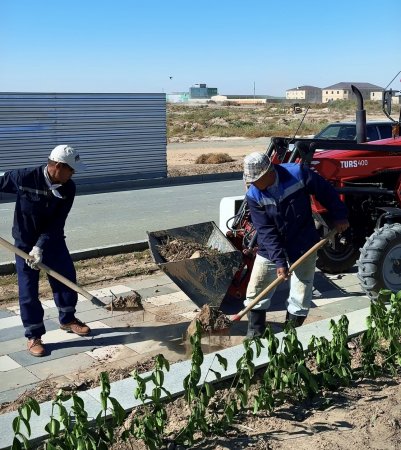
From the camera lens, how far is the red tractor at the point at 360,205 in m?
6.24

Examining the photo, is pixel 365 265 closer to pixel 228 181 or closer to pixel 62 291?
pixel 62 291

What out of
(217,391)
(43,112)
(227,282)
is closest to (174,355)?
(227,282)

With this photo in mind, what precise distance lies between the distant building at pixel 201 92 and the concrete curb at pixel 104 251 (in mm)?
146066

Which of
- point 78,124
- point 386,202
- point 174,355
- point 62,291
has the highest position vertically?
point 78,124

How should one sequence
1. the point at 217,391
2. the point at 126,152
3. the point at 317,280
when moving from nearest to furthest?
the point at 217,391 → the point at 317,280 → the point at 126,152

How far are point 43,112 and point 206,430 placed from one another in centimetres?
1339

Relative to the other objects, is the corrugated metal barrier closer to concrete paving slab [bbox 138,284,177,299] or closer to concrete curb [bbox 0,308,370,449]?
concrete paving slab [bbox 138,284,177,299]

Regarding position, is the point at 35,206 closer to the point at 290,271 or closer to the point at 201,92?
the point at 290,271

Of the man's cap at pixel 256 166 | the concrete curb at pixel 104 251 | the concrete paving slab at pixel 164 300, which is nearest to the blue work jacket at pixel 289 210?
the man's cap at pixel 256 166

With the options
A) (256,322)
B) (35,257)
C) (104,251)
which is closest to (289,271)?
(256,322)

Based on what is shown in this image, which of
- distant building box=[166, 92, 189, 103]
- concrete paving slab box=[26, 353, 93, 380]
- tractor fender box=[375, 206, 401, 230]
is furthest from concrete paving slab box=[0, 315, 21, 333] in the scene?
distant building box=[166, 92, 189, 103]

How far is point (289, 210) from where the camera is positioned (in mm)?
5016

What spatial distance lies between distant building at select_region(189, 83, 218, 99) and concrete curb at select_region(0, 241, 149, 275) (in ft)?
479

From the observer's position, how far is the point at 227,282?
5938mm
